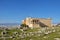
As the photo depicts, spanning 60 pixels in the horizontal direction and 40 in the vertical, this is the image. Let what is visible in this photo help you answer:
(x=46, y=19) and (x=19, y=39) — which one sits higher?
(x=46, y=19)

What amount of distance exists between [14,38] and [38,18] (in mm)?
34240

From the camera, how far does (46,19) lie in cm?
7512

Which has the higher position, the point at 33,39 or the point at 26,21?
the point at 26,21

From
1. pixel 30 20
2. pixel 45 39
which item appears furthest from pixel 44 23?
pixel 45 39

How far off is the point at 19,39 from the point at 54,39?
10.2 metres

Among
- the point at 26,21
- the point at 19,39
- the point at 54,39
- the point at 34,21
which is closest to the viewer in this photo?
the point at 54,39

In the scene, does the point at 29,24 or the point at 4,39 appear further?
the point at 29,24

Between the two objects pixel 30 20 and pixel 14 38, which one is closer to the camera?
pixel 14 38

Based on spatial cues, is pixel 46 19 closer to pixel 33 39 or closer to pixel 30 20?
pixel 30 20

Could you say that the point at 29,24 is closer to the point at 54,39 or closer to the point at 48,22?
the point at 48,22

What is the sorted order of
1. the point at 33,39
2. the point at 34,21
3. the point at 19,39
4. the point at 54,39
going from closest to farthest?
1. the point at 54,39
2. the point at 33,39
3. the point at 19,39
4. the point at 34,21

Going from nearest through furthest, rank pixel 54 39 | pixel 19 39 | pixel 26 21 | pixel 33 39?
pixel 54 39 < pixel 33 39 < pixel 19 39 < pixel 26 21

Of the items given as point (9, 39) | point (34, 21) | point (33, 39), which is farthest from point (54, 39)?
point (34, 21)

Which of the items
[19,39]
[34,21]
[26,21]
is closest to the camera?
[19,39]
